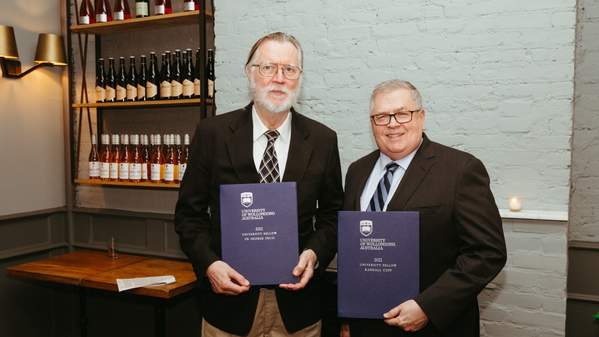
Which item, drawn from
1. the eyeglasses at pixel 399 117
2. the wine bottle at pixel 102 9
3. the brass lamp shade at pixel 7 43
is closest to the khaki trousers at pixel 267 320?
the eyeglasses at pixel 399 117

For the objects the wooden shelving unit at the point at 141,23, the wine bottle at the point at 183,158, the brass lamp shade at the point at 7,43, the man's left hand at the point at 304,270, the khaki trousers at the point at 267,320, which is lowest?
the khaki trousers at the point at 267,320

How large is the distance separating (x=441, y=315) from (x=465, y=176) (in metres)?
0.40

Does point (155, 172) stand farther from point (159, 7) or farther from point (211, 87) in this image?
point (159, 7)

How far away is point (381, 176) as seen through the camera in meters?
1.59

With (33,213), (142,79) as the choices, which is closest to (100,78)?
(142,79)

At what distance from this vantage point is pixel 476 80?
2293 mm

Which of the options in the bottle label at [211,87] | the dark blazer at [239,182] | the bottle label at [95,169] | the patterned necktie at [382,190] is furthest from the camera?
the bottle label at [95,169]

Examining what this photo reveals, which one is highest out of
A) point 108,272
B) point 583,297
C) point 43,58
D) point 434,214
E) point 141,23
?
point 141,23

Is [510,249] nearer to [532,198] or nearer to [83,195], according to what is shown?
[532,198]

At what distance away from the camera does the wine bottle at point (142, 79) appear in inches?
128

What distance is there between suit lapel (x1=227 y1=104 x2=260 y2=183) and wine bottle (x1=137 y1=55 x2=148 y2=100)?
1.76m

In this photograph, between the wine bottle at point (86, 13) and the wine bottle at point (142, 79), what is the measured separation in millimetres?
467

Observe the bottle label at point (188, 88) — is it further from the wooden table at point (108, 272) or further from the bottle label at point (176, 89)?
the wooden table at point (108, 272)

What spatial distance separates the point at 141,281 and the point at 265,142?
4.40 feet
